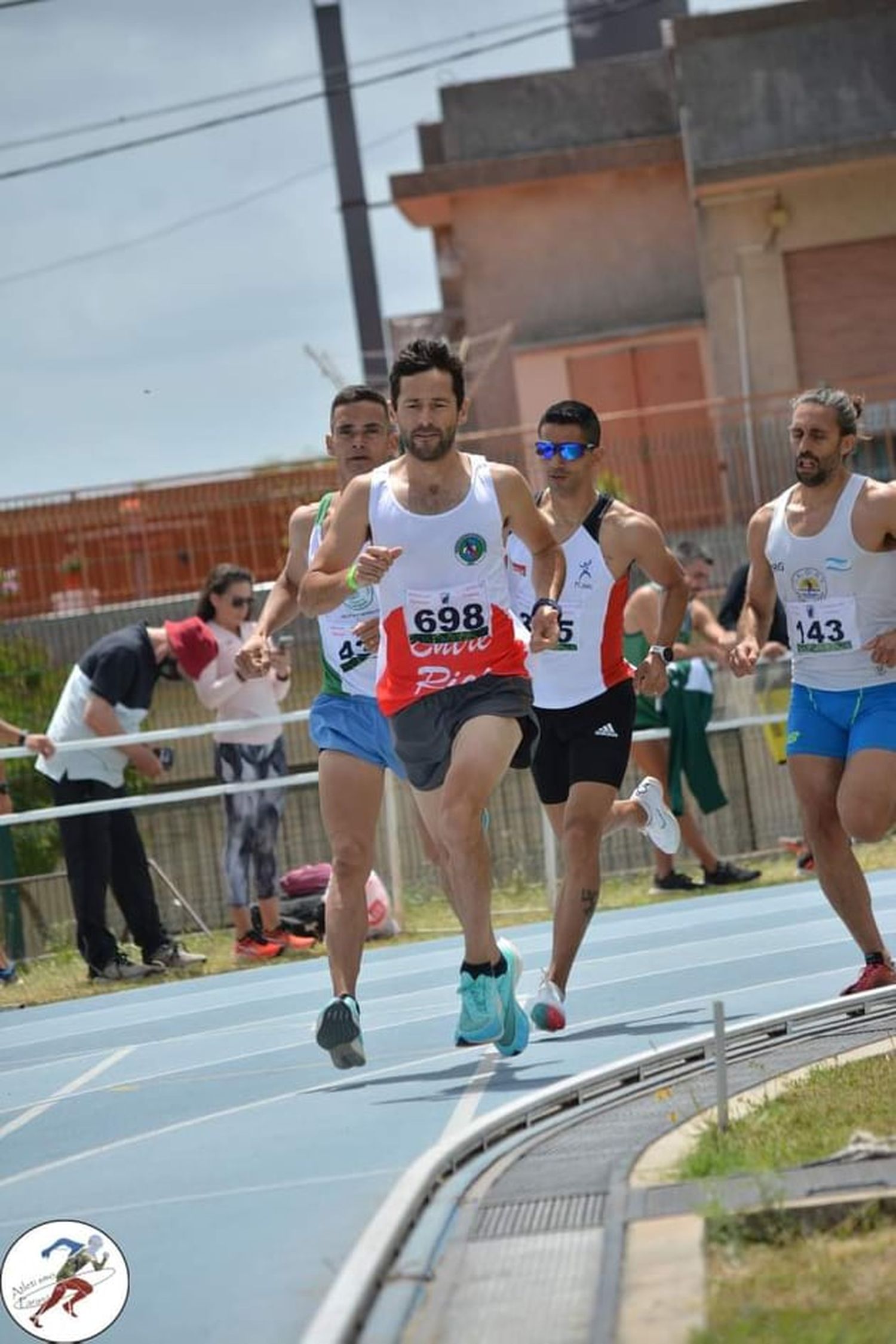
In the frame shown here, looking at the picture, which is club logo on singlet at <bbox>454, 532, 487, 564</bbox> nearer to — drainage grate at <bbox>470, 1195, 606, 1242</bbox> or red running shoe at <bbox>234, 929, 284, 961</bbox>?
drainage grate at <bbox>470, 1195, 606, 1242</bbox>

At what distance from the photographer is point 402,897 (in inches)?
580

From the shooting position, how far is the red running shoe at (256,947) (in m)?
13.8

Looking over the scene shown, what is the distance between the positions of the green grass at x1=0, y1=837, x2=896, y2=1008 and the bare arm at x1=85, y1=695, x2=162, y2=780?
1123 millimetres

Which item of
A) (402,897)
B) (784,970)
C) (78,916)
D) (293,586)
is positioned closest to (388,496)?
(293,586)

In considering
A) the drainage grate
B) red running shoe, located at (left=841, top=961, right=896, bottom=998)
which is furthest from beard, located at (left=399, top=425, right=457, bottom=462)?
the drainage grate

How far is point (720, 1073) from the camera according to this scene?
237 inches

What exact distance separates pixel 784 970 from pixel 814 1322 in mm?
6427

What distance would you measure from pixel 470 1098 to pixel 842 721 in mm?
2171

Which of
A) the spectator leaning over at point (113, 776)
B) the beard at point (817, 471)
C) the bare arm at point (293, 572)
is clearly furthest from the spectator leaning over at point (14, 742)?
the beard at point (817, 471)

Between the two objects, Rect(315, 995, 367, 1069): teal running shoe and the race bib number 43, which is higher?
the race bib number 43

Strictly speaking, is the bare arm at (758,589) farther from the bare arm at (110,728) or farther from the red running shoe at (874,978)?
the bare arm at (110,728)

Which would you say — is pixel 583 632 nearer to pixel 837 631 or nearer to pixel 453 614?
pixel 837 631

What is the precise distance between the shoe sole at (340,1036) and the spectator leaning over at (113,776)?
5.58 metres

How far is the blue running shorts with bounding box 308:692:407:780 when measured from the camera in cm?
862
